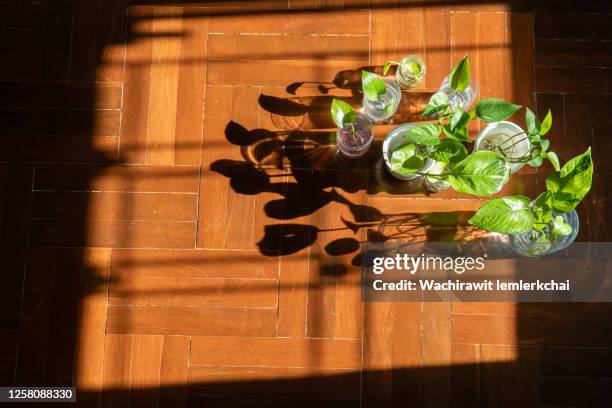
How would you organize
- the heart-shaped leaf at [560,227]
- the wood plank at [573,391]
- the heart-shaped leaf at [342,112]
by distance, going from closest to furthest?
the heart-shaped leaf at [560,227]
the heart-shaped leaf at [342,112]
the wood plank at [573,391]

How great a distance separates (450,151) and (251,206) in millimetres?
809

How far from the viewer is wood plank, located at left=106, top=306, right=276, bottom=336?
6.03 feet

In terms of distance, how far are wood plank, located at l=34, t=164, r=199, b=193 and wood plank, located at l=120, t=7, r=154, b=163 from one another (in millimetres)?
60

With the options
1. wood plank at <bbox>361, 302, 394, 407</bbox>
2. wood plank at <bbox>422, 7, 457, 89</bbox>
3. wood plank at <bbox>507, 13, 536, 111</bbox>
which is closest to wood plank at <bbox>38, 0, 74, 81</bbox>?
wood plank at <bbox>422, 7, 457, 89</bbox>

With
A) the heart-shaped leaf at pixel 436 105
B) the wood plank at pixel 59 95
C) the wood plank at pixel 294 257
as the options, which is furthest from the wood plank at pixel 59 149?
the heart-shaped leaf at pixel 436 105

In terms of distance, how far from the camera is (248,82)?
1.93 meters

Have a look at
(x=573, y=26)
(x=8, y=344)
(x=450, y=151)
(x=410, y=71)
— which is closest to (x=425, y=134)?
(x=450, y=151)

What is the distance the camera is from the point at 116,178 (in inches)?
74.9

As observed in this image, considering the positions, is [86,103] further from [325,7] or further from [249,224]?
[325,7]

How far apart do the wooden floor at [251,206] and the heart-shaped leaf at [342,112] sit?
8.4 inches

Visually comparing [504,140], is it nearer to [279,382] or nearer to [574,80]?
[574,80]

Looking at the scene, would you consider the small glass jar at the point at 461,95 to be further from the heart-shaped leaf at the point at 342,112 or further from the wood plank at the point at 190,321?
the wood plank at the point at 190,321

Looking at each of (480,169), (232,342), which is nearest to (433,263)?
(480,169)

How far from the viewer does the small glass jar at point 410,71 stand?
72.4 inches
